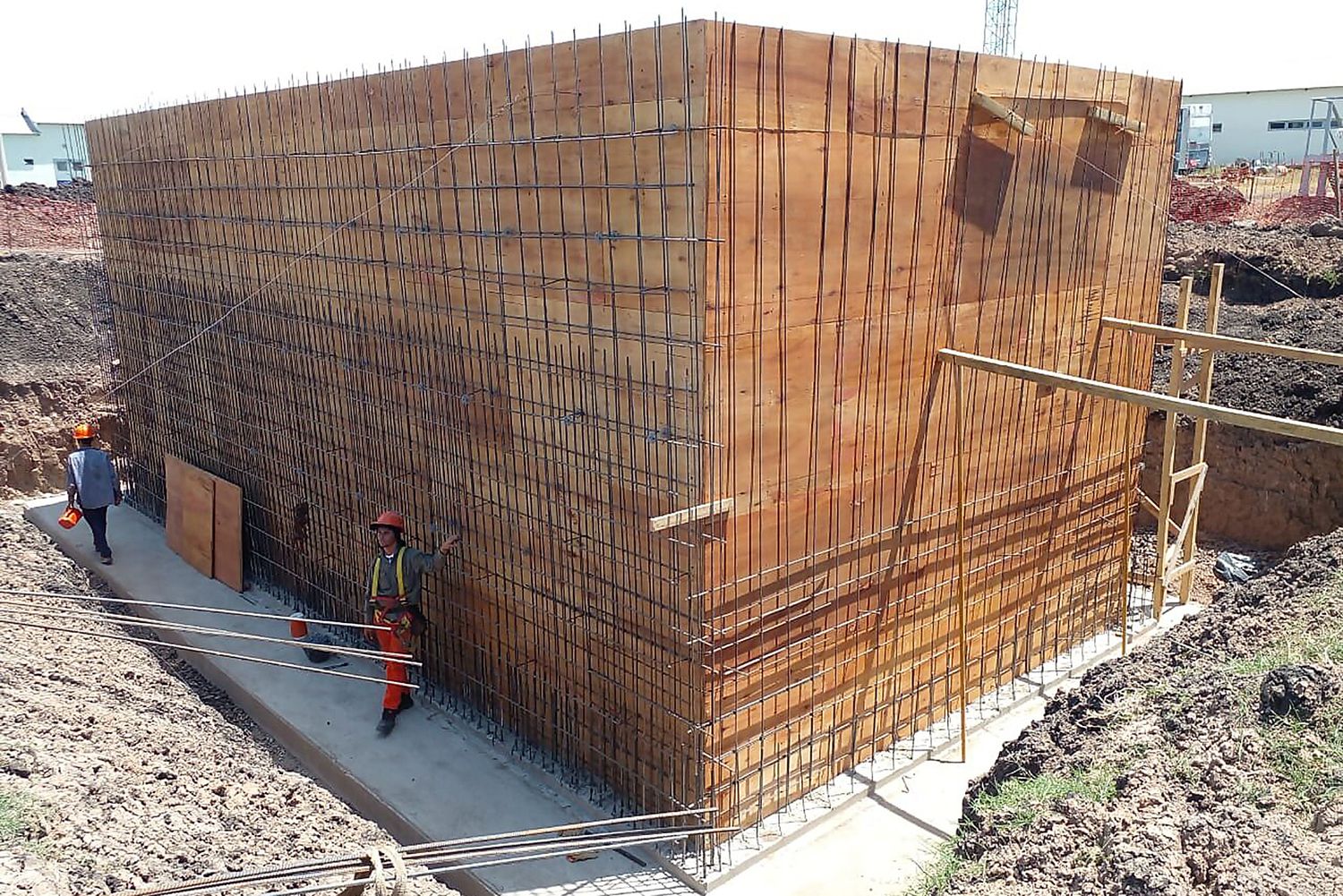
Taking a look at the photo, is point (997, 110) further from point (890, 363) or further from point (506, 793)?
point (506, 793)

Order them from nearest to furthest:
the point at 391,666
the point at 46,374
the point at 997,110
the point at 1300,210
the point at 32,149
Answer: the point at 997,110, the point at 391,666, the point at 46,374, the point at 1300,210, the point at 32,149

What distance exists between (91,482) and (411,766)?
217 inches

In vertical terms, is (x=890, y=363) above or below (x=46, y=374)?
above

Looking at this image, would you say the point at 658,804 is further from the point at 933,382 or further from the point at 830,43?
the point at 830,43

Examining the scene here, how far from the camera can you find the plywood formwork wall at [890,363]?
531 cm

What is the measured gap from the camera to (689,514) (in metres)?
5.22

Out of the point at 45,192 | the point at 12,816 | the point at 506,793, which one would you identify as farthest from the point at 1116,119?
the point at 45,192

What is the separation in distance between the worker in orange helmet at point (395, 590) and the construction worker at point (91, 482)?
4622 mm

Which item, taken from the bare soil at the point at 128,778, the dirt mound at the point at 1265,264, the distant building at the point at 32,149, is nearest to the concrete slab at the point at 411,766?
the bare soil at the point at 128,778

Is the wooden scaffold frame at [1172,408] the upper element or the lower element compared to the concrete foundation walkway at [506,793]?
upper

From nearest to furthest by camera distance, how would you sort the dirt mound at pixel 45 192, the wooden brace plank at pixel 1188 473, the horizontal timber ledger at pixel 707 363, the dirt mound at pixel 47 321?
the horizontal timber ledger at pixel 707 363, the wooden brace plank at pixel 1188 473, the dirt mound at pixel 47 321, the dirt mound at pixel 45 192

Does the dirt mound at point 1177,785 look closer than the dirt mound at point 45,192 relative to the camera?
Yes

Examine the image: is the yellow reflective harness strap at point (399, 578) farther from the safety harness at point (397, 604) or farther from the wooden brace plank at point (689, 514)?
the wooden brace plank at point (689, 514)

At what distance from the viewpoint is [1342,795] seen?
3.90 metres
